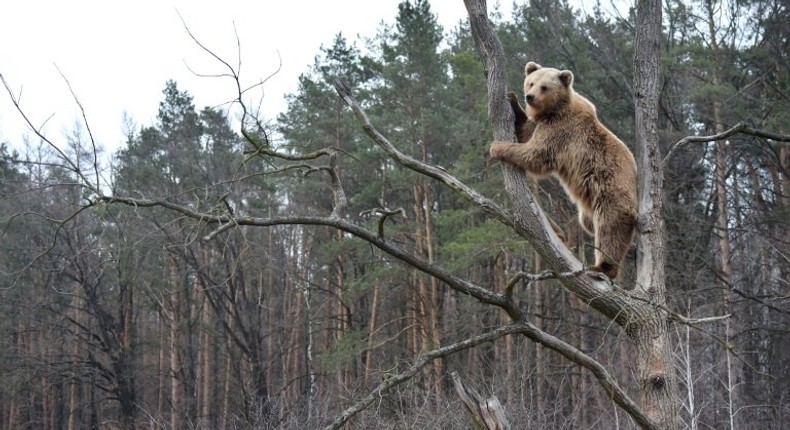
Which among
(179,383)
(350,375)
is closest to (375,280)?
(350,375)

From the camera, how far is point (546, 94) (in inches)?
238

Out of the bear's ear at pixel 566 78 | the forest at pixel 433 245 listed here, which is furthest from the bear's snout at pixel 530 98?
the forest at pixel 433 245

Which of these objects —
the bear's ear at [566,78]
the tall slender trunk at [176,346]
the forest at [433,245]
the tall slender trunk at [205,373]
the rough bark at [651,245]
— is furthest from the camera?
the tall slender trunk at [205,373]

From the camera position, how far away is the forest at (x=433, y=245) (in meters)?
14.7

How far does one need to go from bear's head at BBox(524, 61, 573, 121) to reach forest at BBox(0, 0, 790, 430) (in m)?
4.19

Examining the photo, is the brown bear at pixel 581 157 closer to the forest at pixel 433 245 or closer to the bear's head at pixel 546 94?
the bear's head at pixel 546 94

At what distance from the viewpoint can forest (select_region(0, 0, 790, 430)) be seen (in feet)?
48.3

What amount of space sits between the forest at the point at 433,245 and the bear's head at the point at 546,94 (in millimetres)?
4191

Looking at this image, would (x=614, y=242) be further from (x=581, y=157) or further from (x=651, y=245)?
(x=581, y=157)

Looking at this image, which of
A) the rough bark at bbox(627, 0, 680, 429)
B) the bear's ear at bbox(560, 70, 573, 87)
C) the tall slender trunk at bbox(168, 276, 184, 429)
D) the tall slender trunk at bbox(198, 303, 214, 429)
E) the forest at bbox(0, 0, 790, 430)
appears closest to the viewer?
the rough bark at bbox(627, 0, 680, 429)

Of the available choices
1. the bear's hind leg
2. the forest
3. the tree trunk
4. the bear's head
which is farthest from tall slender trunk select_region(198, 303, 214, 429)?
the tree trunk

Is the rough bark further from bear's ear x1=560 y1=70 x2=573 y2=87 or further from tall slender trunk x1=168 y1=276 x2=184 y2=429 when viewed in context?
tall slender trunk x1=168 y1=276 x2=184 y2=429

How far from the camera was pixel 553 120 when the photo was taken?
602cm

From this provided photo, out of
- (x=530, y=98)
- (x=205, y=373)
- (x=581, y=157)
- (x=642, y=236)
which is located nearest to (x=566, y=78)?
(x=530, y=98)
